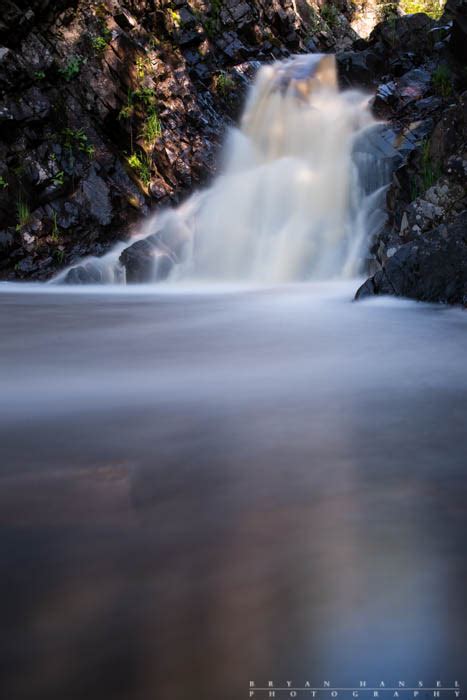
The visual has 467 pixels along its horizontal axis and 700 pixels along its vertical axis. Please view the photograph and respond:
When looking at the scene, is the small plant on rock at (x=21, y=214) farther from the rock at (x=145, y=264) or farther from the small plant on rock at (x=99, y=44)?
the small plant on rock at (x=99, y=44)

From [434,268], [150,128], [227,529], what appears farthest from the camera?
[150,128]

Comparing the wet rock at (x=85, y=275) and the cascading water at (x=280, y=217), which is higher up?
the cascading water at (x=280, y=217)

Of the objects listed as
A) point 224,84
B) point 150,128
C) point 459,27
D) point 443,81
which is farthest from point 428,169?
point 224,84

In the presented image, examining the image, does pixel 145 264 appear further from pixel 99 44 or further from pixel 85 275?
pixel 99 44

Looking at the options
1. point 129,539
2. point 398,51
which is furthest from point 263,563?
point 398,51

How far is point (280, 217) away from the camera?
878cm

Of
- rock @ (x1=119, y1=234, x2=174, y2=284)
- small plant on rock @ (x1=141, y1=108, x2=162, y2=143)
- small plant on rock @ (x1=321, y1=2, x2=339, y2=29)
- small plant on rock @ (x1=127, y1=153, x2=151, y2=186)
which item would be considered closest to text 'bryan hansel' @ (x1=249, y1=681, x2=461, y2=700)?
rock @ (x1=119, y1=234, x2=174, y2=284)

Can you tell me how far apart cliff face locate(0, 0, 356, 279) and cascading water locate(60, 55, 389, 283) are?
0.65 metres

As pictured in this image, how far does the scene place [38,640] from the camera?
2.24 feet

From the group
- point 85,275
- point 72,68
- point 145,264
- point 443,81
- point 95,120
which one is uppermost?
point 72,68

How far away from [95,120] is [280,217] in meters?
3.93

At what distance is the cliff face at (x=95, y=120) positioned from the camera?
898 cm

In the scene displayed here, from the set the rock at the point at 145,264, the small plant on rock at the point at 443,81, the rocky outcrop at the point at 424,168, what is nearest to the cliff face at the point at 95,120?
the rock at the point at 145,264

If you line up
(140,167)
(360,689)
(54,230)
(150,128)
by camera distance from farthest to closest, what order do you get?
(150,128)
(140,167)
(54,230)
(360,689)
